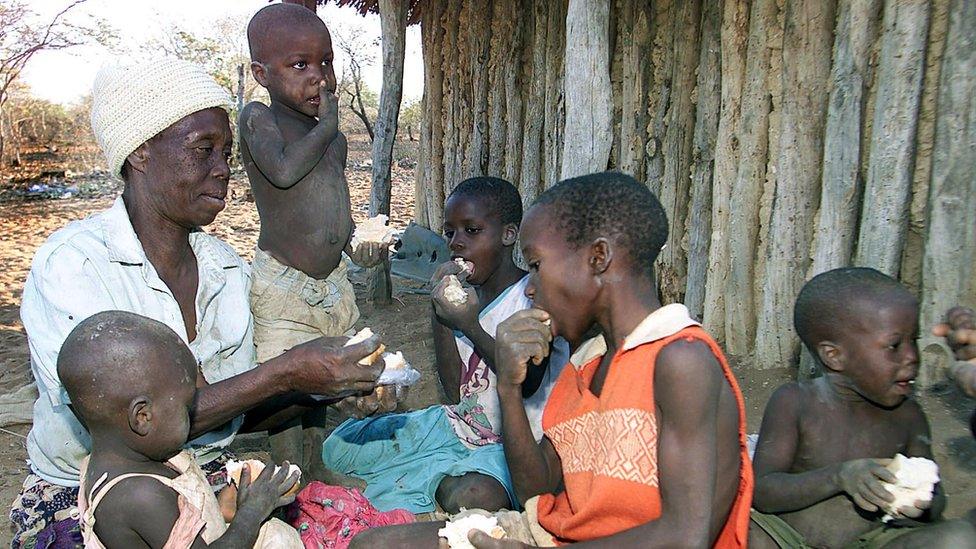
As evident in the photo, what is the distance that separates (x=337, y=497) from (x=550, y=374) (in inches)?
35.3

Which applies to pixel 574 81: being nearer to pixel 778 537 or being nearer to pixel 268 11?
pixel 268 11

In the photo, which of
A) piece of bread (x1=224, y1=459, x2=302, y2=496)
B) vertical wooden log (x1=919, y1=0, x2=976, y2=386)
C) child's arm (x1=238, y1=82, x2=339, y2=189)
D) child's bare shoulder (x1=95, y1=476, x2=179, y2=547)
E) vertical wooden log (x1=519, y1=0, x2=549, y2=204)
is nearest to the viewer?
child's bare shoulder (x1=95, y1=476, x2=179, y2=547)

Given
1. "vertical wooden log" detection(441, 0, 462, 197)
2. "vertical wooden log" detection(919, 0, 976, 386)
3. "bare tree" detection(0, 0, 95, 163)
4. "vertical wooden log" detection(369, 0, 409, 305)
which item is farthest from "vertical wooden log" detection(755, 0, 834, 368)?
"bare tree" detection(0, 0, 95, 163)

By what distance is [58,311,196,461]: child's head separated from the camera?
1.95 metres

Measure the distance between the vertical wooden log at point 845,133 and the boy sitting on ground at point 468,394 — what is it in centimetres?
160

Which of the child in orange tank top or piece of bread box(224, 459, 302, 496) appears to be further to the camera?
piece of bread box(224, 459, 302, 496)

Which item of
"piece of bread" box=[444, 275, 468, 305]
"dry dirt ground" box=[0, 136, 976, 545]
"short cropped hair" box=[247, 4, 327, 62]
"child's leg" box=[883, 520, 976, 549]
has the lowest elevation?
"dry dirt ground" box=[0, 136, 976, 545]

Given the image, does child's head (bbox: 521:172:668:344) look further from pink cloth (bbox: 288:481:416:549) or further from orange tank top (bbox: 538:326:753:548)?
pink cloth (bbox: 288:481:416:549)

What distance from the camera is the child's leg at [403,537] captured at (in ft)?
7.39

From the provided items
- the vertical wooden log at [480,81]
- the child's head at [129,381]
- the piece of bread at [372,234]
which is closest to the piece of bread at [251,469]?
the child's head at [129,381]

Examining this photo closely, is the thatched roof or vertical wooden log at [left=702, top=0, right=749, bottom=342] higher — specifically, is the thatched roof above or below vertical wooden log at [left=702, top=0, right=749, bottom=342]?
above

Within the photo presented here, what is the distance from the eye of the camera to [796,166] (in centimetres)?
402

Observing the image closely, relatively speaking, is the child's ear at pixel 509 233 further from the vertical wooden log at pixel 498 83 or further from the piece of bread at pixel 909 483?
the vertical wooden log at pixel 498 83

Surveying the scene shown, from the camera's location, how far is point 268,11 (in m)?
3.38
